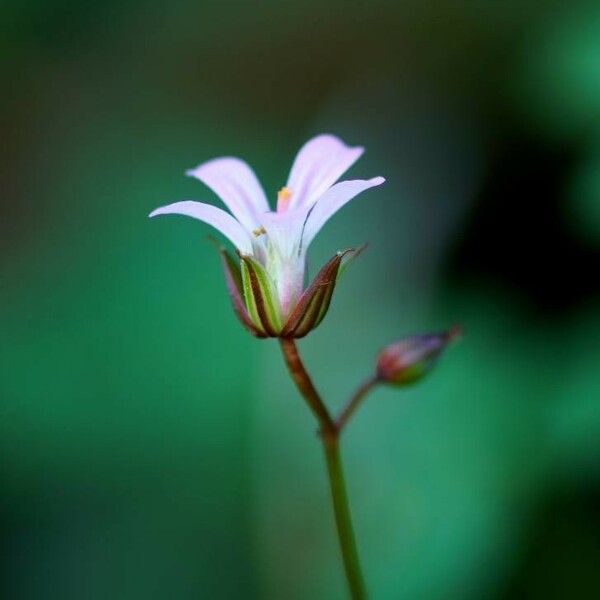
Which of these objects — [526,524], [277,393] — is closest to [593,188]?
[526,524]

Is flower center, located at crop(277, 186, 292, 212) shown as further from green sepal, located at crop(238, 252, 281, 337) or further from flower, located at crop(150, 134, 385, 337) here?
green sepal, located at crop(238, 252, 281, 337)

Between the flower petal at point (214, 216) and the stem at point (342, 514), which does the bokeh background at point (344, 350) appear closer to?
the stem at point (342, 514)

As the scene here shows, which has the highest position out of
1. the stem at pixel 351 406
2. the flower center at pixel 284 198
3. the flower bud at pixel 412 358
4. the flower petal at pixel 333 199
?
the flower center at pixel 284 198

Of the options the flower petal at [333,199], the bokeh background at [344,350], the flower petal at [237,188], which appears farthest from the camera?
the bokeh background at [344,350]

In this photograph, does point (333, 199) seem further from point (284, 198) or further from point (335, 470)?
point (335, 470)

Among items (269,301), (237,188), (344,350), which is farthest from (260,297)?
(344,350)

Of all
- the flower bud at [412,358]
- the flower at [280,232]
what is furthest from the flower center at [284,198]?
the flower bud at [412,358]
